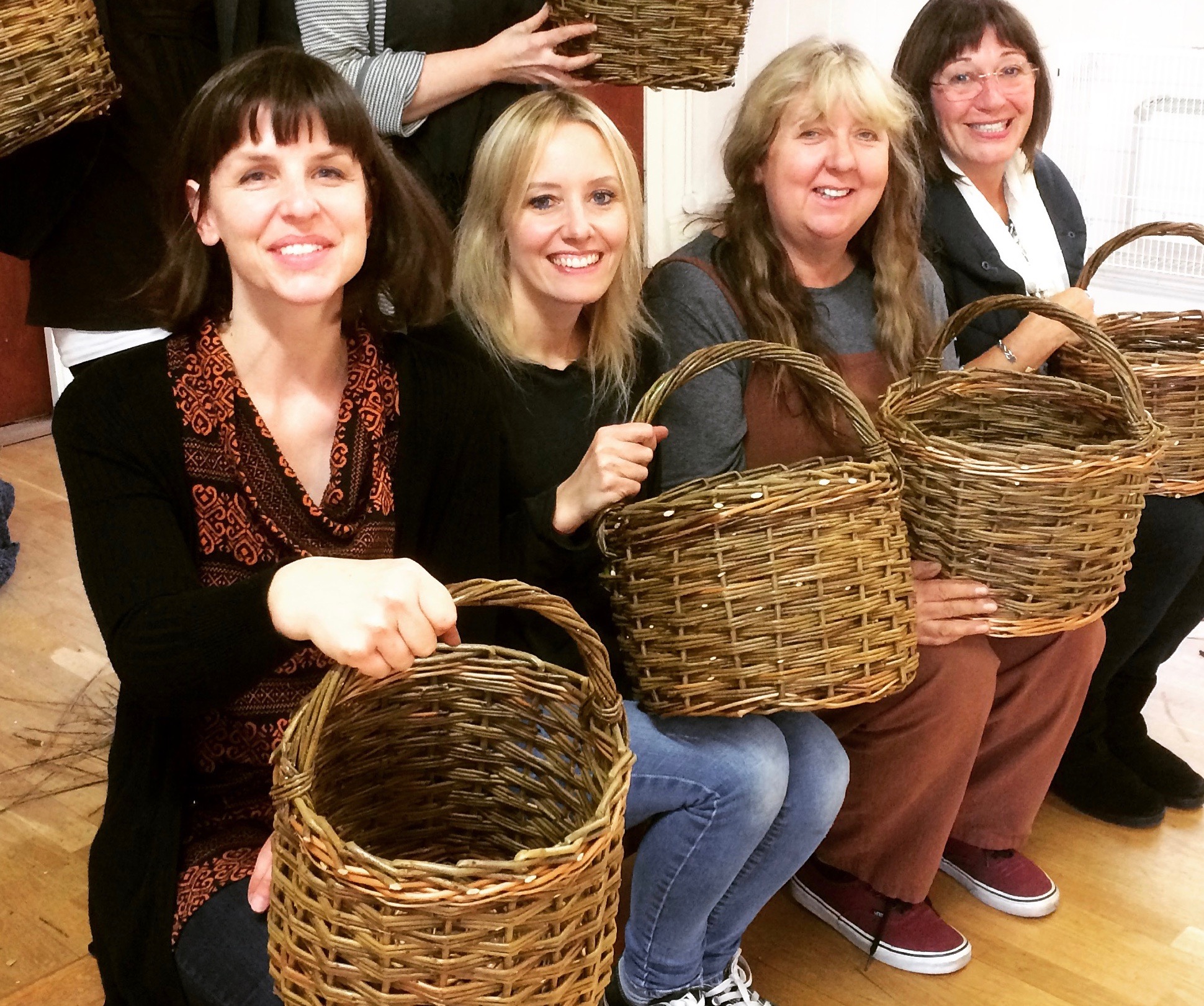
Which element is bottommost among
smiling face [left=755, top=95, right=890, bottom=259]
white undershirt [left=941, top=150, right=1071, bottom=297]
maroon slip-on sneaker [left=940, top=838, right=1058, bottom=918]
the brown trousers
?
maroon slip-on sneaker [left=940, top=838, right=1058, bottom=918]

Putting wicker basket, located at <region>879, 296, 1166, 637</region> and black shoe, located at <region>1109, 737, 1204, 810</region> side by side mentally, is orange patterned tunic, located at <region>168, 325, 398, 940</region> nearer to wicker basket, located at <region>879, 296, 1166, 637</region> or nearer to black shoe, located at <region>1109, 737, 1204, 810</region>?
wicker basket, located at <region>879, 296, 1166, 637</region>

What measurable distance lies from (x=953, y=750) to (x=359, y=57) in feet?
3.62

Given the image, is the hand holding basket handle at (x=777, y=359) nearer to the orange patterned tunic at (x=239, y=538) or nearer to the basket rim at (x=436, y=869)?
the orange patterned tunic at (x=239, y=538)

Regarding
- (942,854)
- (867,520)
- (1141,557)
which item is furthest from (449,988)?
(1141,557)

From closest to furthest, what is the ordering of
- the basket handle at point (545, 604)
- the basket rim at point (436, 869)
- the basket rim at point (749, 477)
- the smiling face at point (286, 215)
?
the basket rim at point (436, 869) → the basket handle at point (545, 604) → the smiling face at point (286, 215) → the basket rim at point (749, 477)

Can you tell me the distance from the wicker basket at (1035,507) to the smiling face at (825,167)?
22cm

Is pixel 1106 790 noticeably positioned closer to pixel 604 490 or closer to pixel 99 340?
pixel 604 490

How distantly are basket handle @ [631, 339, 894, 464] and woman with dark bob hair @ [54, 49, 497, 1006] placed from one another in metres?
0.21

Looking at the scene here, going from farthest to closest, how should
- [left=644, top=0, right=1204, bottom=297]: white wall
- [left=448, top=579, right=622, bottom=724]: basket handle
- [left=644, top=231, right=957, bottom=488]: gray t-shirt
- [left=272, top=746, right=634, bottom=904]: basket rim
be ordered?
[left=644, top=0, right=1204, bottom=297]: white wall → [left=644, top=231, right=957, bottom=488]: gray t-shirt → [left=448, top=579, right=622, bottom=724]: basket handle → [left=272, top=746, right=634, bottom=904]: basket rim

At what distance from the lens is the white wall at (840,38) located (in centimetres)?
314

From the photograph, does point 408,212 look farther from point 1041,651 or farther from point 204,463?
point 1041,651

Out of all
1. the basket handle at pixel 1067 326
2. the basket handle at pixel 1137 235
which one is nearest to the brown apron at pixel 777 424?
the basket handle at pixel 1067 326

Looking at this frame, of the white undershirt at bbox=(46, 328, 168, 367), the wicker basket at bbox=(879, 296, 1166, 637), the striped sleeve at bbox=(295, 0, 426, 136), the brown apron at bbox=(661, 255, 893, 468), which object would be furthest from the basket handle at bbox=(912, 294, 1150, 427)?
the white undershirt at bbox=(46, 328, 168, 367)

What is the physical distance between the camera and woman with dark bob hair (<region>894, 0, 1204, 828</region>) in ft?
6.45
